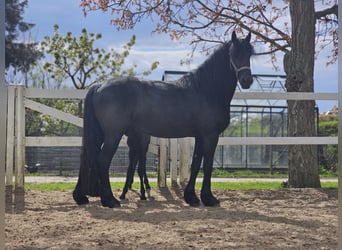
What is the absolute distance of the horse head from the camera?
4.75 metres

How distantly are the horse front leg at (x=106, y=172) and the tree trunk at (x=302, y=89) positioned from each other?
3.24 metres

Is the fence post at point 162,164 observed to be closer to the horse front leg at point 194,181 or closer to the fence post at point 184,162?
the fence post at point 184,162

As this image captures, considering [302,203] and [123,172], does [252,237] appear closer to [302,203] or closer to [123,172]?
[302,203]

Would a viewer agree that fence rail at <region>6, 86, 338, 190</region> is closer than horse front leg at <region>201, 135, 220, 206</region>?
No

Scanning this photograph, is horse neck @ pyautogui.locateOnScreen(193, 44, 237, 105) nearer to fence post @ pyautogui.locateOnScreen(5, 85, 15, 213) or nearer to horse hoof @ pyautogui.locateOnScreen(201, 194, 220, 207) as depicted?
horse hoof @ pyautogui.locateOnScreen(201, 194, 220, 207)

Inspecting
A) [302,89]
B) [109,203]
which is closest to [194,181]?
[109,203]

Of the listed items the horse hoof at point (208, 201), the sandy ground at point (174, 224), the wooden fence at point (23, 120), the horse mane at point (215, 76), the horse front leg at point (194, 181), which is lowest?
the sandy ground at point (174, 224)

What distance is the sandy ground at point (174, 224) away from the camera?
314 centimetres

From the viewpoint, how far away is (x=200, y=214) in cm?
421

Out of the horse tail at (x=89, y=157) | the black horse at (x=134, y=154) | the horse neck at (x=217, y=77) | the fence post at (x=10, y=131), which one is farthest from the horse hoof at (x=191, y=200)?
the fence post at (x=10, y=131)

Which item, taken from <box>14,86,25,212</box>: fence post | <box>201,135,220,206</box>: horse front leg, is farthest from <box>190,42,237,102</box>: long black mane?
<box>14,86,25,212</box>: fence post

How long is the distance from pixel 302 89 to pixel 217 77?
2.26 meters

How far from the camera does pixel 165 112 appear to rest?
4914 millimetres

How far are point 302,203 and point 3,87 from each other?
4472 millimetres
